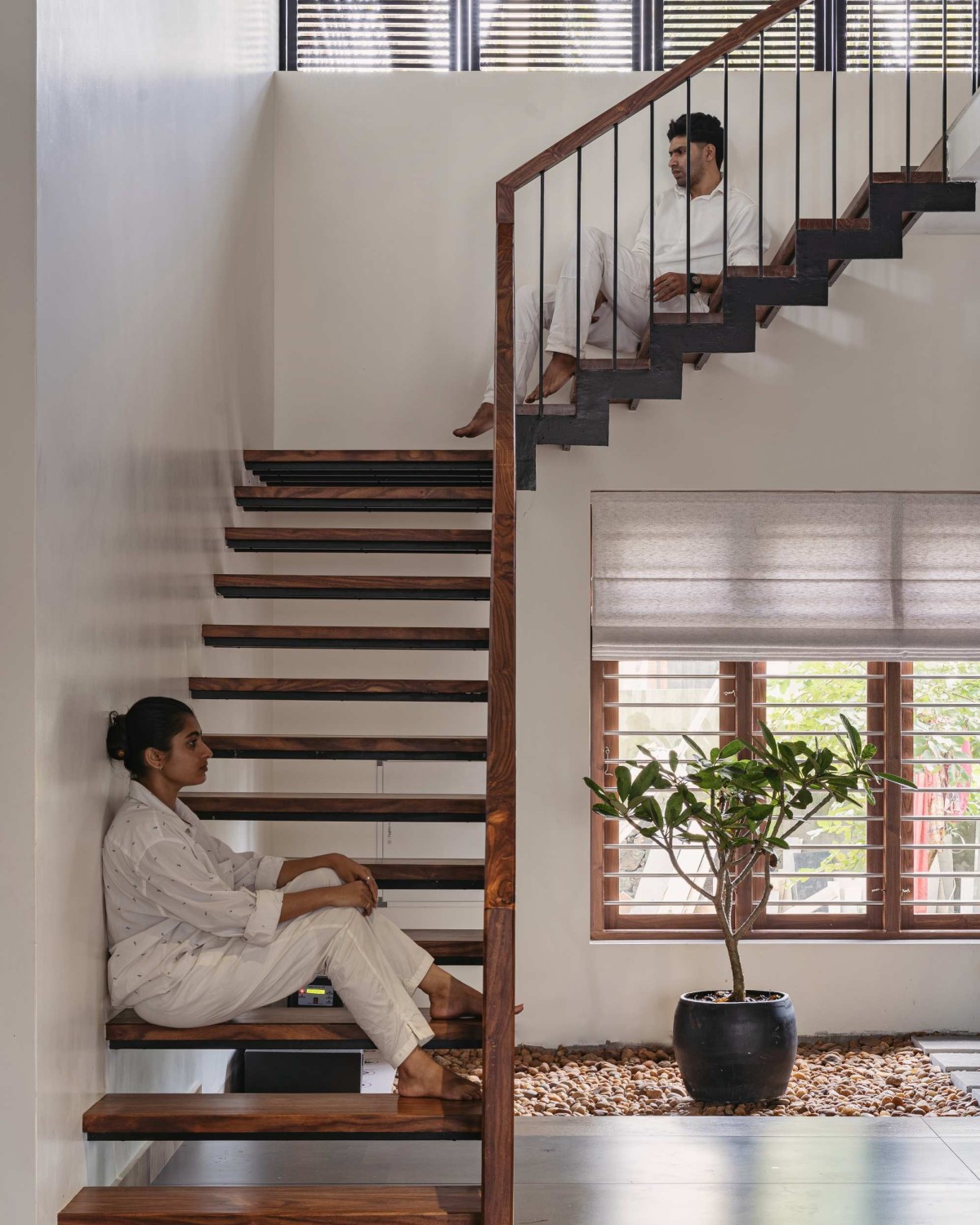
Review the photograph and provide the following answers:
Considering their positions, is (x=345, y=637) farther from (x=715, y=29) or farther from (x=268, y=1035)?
(x=715, y=29)

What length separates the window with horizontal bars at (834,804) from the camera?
211 inches

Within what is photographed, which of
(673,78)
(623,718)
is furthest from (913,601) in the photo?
(673,78)

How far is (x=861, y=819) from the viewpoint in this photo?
5414mm

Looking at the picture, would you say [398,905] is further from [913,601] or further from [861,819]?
[913,601]

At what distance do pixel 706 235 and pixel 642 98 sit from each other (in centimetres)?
105

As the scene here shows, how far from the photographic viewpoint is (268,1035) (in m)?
2.89

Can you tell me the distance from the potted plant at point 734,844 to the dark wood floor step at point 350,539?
1.09 meters

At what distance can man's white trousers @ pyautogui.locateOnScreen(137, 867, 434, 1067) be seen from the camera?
2.83 m

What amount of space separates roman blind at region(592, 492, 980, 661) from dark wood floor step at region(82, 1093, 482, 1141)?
275 cm

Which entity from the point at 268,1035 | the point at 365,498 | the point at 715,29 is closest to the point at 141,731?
the point at 268,1035

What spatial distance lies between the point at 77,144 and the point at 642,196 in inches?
125

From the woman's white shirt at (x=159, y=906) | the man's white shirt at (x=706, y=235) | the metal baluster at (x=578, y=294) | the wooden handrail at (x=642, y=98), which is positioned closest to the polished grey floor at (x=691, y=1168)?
the woman's white shirt at (x=159, y=906)

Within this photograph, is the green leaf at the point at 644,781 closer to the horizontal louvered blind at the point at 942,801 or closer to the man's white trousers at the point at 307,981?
the horizontal louvered blind at the point at 942,801

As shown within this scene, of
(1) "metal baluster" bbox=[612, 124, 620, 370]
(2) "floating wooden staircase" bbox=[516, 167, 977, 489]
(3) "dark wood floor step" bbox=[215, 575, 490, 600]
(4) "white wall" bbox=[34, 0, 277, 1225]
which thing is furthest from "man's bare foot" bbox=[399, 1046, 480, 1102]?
(1) "metal baluster" bbox=[612, 124, 620, 370]
